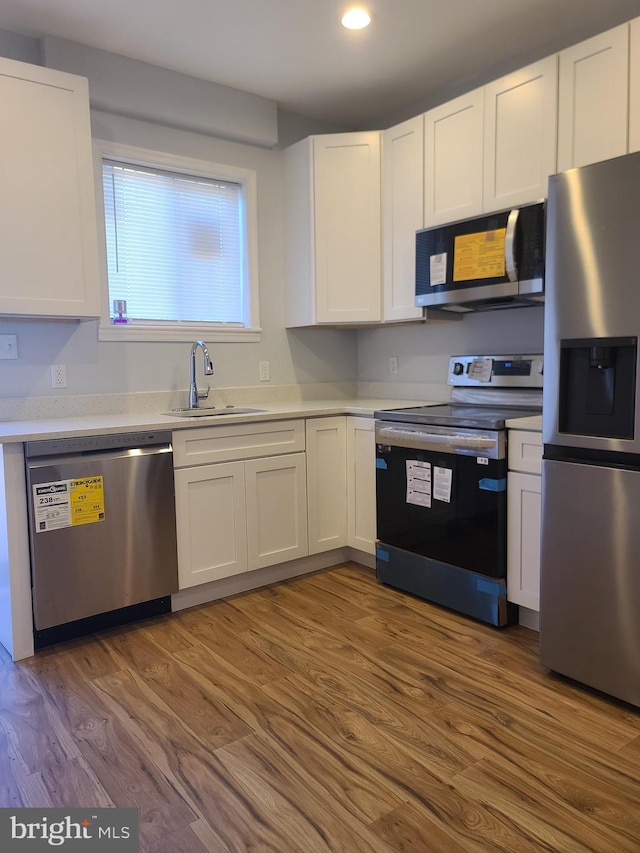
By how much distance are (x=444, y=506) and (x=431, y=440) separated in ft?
0.96

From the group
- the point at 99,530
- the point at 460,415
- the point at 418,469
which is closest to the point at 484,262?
the point at 460,415

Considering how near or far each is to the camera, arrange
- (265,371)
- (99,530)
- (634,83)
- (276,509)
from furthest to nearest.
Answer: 1. (265,371)
2. (276,509)
3. (99,530)
4. (634,83)

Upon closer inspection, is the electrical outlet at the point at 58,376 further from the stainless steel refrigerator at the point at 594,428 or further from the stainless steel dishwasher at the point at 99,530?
the stainless steel refrigerator at the point at 594,428

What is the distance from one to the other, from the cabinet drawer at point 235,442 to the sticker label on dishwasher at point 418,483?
59 centimetres

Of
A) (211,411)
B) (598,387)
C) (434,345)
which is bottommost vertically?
(211,411)

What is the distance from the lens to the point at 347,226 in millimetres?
3414

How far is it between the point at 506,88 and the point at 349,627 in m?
2.42

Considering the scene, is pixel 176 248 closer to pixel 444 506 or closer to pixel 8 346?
pixel 8 346

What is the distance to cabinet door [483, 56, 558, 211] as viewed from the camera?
8.26ft

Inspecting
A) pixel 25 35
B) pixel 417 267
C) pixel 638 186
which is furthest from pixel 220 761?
pixel 25 35

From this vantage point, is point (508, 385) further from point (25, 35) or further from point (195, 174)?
point (25, 35)

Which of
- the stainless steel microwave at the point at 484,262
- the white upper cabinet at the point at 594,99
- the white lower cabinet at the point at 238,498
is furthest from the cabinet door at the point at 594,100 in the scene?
the white lower cabinet at the point at 238,498

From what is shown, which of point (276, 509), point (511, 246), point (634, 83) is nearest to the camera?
point (634, 83)

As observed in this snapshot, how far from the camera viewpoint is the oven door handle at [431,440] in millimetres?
2502
